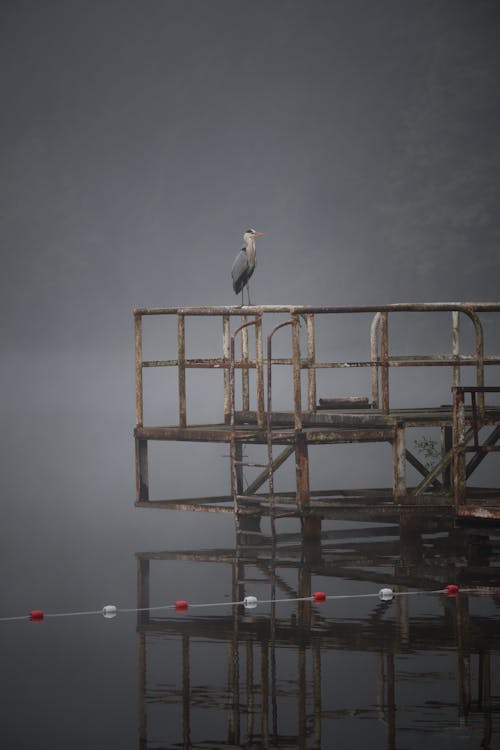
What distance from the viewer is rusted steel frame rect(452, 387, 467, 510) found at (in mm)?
12344

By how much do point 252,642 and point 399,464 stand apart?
4544mm

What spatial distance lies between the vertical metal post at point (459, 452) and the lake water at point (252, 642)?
455 millimetres

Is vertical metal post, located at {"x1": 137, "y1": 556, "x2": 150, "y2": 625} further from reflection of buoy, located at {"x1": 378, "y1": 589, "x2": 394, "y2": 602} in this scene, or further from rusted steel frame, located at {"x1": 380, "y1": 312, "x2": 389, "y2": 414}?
rusted steel frame, located at {"x1": 380, "y1": 312, "x2": 389, "y2": 414}

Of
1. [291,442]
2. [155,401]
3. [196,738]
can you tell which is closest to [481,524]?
[291,442]

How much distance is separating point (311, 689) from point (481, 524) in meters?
4.37

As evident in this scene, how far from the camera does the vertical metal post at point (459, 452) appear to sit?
40.5ft

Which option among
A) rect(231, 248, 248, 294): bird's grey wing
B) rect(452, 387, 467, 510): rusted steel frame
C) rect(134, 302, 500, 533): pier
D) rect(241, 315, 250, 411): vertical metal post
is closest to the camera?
A: rect(452, 387, 467, 510): rusted steel frame

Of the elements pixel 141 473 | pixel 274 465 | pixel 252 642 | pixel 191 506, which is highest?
pixel 274 465

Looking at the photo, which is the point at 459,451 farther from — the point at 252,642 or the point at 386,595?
the point at 252,642

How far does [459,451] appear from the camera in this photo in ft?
40.8

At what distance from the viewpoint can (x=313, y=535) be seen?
46.8ft

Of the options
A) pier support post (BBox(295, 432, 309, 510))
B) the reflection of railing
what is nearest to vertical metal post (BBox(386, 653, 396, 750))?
pier support post (BBox(295, 432, 309, 510))

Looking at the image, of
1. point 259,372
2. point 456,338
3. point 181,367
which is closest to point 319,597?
point 259,372

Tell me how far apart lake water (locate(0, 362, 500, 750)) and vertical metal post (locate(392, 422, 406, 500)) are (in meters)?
0.38
